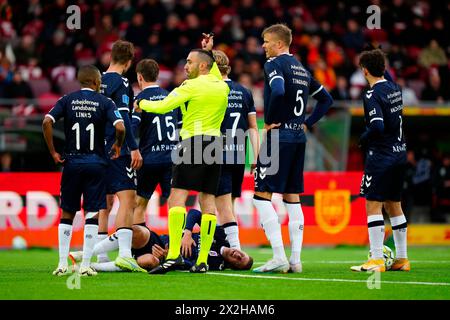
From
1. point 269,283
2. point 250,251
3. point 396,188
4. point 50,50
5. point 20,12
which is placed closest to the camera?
point 269,283

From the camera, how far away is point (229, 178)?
11156mm

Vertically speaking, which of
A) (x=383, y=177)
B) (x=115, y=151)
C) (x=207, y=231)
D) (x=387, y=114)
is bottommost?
(x=207, y=231)

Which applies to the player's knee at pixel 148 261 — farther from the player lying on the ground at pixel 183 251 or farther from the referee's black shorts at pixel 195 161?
the referee's black shorts at pixel 195 161

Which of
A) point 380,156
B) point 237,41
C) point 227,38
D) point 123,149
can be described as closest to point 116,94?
point 123,149

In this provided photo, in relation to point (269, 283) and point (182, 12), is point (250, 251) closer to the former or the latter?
point (269, 283)

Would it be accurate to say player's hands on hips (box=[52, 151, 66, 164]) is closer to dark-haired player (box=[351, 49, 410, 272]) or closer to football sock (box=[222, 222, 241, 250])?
football sock (box=[222, 222, 241, 250])

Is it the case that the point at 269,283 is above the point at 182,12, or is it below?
below

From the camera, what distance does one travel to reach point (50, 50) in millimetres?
20141

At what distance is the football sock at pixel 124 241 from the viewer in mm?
10539

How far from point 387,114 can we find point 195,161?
242cm

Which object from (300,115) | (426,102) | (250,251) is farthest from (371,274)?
(426,102)

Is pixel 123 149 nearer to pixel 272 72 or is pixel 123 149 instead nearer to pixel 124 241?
pixel 124 241

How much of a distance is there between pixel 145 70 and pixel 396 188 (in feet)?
10.8

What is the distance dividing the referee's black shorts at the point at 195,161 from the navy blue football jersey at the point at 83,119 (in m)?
0.80
